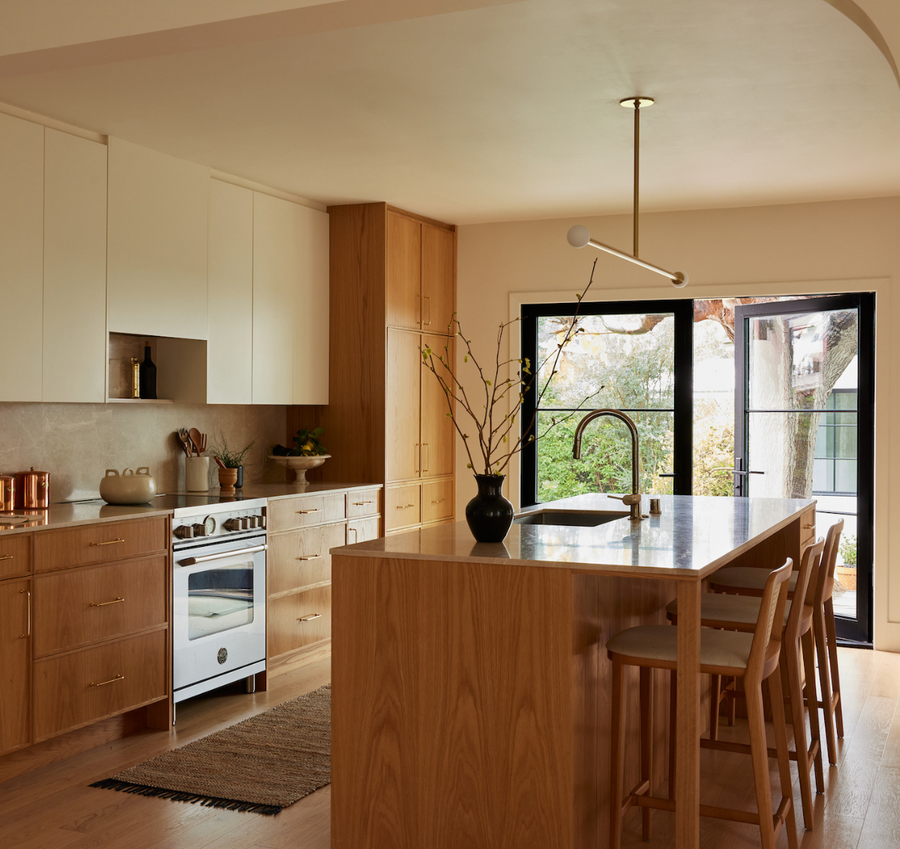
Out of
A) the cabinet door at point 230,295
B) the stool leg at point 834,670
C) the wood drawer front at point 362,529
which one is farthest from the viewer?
the wood drawer front at point 362,529

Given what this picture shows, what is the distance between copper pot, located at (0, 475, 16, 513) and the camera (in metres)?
4.07

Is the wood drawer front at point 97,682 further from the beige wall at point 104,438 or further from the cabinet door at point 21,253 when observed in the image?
the cabinet door at point 21,253

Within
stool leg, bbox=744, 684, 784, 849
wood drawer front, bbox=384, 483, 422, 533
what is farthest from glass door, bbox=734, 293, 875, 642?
stool leg, bbox=744, 684, 784, 849

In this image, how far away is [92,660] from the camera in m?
3.83

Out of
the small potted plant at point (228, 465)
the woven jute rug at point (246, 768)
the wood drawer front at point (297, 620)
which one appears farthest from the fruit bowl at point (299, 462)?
the woven jute rug at point (246, 768)

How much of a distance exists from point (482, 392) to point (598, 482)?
1.03 metres

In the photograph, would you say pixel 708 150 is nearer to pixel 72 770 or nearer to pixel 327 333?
pixel 327 333

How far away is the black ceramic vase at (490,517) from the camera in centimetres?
298

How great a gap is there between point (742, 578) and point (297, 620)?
88.8 inches

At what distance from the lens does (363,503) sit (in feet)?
18.7

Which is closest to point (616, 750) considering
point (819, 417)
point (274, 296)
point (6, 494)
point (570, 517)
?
point (570, 517)

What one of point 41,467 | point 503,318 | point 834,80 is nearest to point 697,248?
point 503,318

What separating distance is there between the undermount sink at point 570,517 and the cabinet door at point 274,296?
6.62 ft

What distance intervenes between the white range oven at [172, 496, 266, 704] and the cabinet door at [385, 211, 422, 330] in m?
1.73
